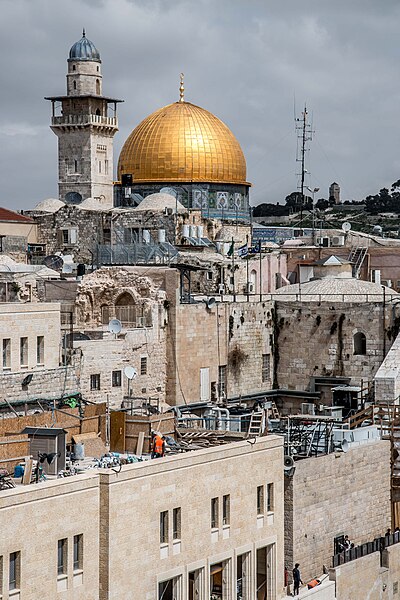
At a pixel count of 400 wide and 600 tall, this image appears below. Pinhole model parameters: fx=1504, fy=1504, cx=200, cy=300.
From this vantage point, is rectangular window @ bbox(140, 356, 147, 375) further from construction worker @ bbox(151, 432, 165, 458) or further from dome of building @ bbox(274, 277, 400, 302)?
construction worker @ bbox(151, 432, 165, 458)

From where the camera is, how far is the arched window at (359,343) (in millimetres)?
43688

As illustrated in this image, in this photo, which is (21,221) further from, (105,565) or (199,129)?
(105,565)

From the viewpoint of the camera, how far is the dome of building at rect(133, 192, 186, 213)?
52.4 metres

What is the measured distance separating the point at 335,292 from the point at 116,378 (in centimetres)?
973

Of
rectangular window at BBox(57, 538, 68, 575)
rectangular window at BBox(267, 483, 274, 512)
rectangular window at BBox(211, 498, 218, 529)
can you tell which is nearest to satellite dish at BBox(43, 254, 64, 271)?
rectangular window at BBox(267, 483, 274, 512)

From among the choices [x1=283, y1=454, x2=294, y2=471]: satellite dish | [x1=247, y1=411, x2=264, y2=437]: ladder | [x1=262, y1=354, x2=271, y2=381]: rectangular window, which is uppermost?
[x1=262, y1=354, x2=271, y2=381]: rectangular window

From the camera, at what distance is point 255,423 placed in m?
36.2

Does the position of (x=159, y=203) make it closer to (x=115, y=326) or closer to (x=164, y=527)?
(x=115, y=326)

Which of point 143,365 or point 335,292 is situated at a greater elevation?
point 335,292

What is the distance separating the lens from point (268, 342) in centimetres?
4456

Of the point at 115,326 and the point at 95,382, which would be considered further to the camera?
the point at 115,326

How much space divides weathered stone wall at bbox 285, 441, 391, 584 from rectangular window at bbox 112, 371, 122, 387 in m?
7.08

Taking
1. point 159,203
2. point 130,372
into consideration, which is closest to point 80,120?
point 159,203

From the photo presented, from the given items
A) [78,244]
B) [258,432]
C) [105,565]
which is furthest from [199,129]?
[105,565]
